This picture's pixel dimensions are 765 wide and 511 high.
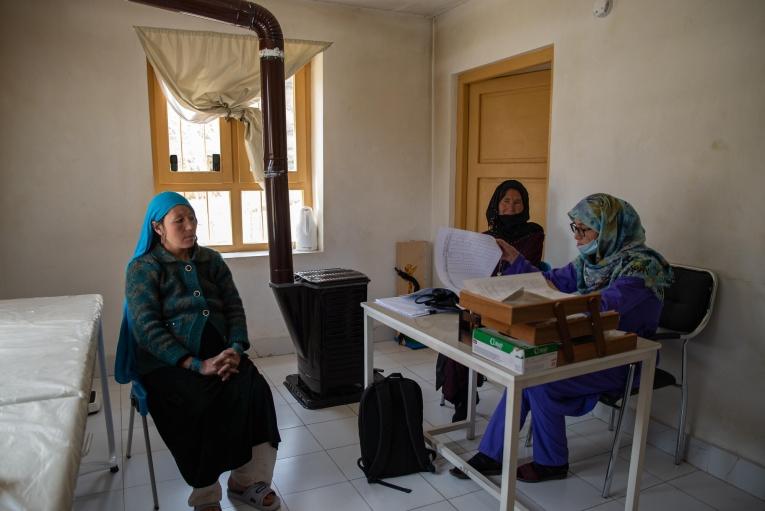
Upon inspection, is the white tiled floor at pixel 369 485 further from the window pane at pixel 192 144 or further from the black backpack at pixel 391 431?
the window pane at pixel 192 144

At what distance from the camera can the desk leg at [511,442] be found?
1511 mm

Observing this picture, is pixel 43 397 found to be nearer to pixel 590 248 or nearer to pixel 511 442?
pixel 511 442

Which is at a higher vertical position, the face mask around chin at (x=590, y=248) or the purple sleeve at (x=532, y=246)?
the face mask around chin at (x=590, y=248)

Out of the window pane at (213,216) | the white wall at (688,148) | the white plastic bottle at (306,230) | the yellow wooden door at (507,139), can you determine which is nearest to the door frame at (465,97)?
the yellow wooden door at (507,139)

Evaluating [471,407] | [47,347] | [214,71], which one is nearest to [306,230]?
[214,71]

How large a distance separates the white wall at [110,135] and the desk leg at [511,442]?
8.34 ft

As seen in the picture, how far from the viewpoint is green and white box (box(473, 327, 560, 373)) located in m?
1.48

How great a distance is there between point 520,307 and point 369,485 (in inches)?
48.0

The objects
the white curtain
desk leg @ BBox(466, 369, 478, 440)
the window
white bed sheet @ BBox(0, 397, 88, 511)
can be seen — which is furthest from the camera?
the window

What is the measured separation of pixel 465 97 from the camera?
12.9ft

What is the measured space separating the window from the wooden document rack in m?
2.58

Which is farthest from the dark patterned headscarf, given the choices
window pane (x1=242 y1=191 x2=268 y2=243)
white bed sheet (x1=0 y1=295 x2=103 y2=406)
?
white bed sheet (x1=0 y1=295 x2=103 y2=406)

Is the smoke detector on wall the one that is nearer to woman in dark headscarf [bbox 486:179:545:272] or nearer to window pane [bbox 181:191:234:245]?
woman in dark headscarf [bbox 486:179:545:272]

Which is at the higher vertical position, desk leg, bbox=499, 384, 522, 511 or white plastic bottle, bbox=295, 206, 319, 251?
white plastic bottle, bbox=295, 206, 319, 251
